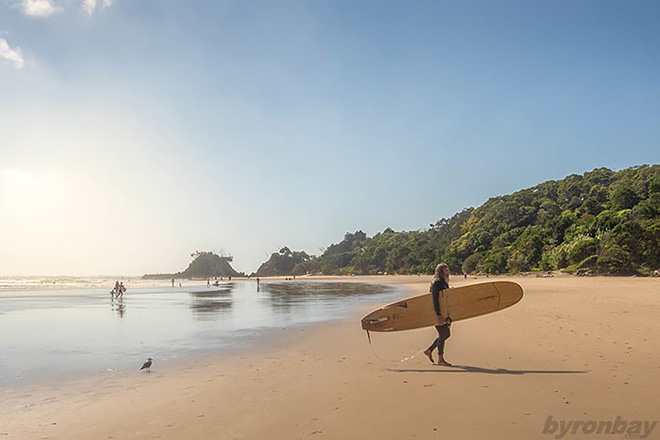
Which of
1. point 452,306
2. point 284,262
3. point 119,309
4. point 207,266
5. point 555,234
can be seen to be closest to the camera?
point 452,306

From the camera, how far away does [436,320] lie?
7641mm

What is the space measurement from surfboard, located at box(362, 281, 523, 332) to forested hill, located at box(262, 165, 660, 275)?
3437cm

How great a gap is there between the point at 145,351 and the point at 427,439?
780 cm

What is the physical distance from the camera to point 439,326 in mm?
7055

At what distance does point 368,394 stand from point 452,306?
288cm

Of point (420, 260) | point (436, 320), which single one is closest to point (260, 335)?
point (436, 320)

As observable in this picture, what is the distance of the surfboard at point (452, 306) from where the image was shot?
25.0 feet

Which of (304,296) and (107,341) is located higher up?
(107,341)

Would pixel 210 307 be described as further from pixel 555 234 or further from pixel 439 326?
pixel 555 234

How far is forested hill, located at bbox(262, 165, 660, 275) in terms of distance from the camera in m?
36.0

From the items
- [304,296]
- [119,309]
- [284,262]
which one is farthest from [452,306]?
[284,262]

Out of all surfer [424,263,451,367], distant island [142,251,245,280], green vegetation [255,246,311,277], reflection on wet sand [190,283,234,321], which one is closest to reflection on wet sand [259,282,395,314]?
reflection on wet sand [190,283,234,321]

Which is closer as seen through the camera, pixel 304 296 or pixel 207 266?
pixel 304 296

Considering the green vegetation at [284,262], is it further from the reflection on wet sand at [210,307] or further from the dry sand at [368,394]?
the dry sand at [368,394]
